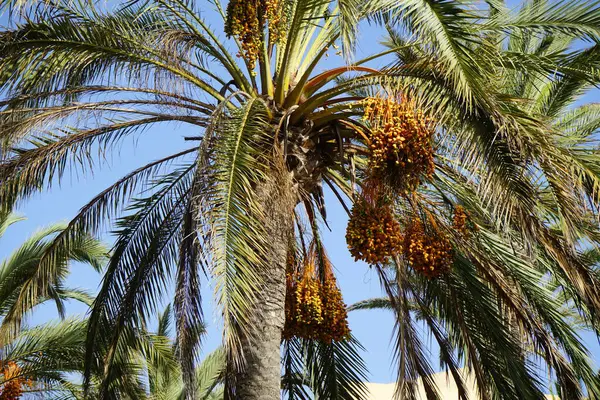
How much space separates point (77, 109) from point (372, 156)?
10.0 ft

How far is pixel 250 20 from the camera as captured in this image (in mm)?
6574

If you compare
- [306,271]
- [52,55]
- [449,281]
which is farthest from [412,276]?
[52,55]

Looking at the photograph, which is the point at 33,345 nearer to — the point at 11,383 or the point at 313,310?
the point at 11,383

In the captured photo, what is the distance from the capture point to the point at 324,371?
9.12 meters

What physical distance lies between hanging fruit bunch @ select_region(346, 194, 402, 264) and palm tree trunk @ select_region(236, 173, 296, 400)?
1.99ft

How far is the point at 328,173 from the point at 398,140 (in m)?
1.95

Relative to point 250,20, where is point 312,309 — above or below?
below

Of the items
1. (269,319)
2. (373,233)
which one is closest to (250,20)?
(373,233)

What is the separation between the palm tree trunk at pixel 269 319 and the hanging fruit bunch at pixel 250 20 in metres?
1.15

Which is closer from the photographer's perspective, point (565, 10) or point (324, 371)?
point (565, 10)

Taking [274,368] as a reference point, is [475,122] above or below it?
above

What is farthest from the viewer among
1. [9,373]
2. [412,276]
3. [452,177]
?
[9,373]

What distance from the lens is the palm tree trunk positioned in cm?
695

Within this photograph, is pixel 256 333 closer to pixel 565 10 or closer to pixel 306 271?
pixel 306 271
